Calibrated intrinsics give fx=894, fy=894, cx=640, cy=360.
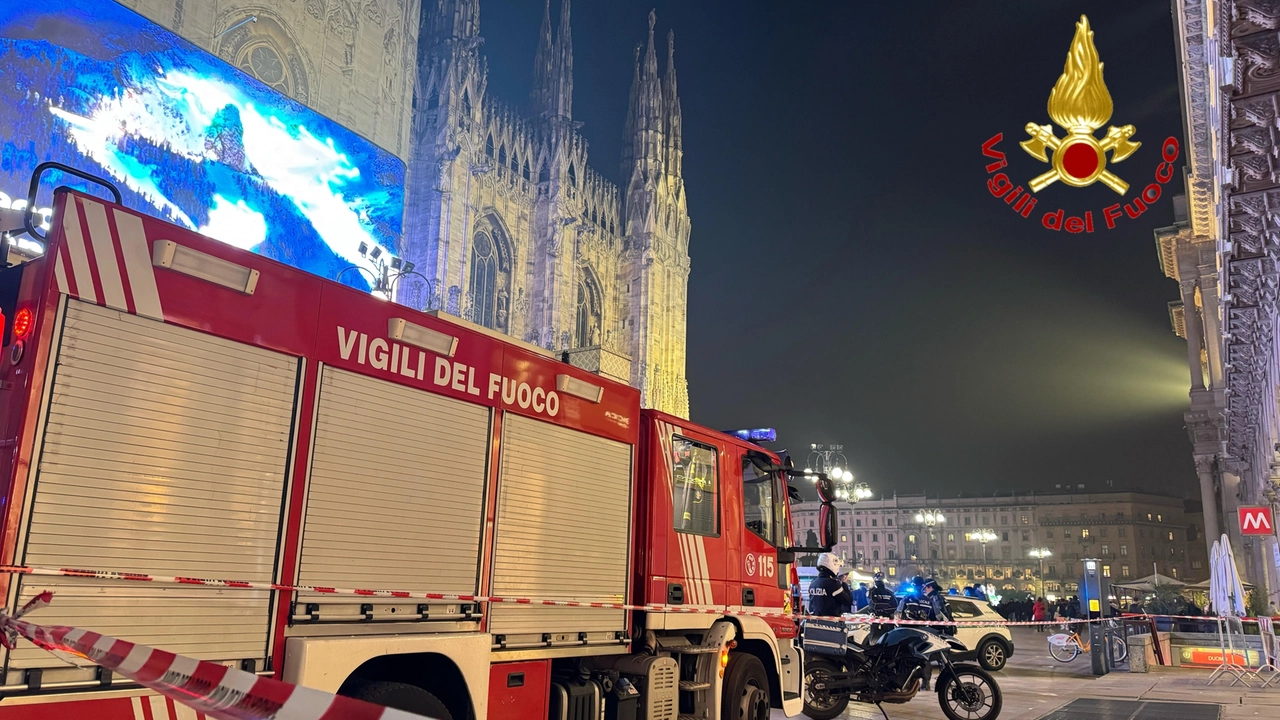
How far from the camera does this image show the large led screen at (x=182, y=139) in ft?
74.2

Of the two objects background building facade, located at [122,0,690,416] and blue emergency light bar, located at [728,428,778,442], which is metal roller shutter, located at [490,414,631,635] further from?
background building facade, located at [122,0,690,416]

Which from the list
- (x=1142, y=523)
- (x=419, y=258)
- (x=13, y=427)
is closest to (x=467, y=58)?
(x=419, y=258)

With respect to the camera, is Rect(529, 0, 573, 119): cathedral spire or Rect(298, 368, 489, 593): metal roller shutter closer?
Rect(298, 368, 489, 593): metal roller shutter

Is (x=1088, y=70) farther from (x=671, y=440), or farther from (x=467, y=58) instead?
(x=467, y=58)

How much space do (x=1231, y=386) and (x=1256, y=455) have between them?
451cm

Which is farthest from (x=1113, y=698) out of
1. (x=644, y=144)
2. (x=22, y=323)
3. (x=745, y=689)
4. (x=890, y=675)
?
(x=644, y=144)

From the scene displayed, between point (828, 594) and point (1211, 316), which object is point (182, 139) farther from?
point (1211, 316)

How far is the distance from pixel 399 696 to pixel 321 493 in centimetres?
120

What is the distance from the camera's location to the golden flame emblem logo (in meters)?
10.9

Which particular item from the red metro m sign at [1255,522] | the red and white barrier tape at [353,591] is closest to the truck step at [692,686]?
the red and white barrier tape at [353,591]

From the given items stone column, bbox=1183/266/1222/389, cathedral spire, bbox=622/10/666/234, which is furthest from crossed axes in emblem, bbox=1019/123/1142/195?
cathedral spire, bbox=622/10/666/234

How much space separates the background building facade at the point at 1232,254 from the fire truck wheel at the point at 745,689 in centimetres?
959

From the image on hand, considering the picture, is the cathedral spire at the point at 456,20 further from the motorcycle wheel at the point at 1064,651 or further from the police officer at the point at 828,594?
the police officer at the point at 828,594

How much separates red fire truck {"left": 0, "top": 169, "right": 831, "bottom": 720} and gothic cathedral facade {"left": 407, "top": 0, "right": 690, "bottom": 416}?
A: 31.0m
